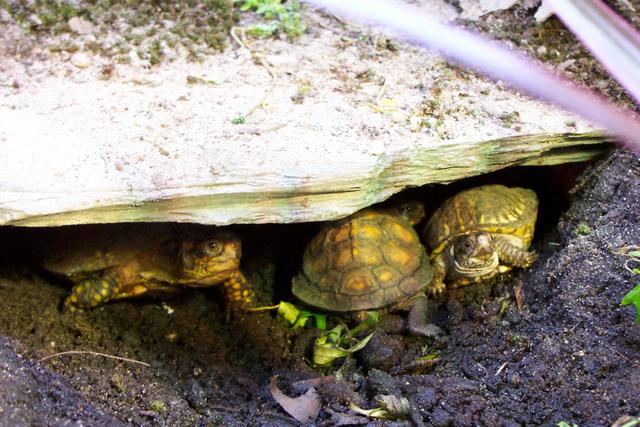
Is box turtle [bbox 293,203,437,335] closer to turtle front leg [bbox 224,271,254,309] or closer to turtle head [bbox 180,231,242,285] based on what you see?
turtle front leg [bbox 224,271,254,309]

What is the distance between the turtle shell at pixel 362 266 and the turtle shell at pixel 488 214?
0.89 feet

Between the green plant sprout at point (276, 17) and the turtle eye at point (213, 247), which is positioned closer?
the turtle eye at point (213, 247)

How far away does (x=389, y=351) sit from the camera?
11.3 feet

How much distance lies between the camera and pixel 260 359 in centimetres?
376

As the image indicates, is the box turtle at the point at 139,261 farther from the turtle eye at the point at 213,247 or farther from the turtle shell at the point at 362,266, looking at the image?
the turtle shell at the point at 362,266

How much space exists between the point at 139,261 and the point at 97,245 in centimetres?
29

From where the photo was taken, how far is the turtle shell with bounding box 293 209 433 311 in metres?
3.93

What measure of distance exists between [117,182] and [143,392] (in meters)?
1.05

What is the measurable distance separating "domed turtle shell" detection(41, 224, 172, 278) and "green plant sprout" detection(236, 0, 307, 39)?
1.44 meters

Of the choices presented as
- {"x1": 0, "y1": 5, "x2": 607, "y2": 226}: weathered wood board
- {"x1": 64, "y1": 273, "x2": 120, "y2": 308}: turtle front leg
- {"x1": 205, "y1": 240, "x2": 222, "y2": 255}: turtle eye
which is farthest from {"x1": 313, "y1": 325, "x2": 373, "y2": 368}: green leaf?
{"x1": 64, "y1": 273, "x2": 120, "y2": 308}: turtle front leg

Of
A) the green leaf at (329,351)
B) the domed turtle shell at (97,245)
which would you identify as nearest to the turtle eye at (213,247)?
the domed turtle shell at (97,245)

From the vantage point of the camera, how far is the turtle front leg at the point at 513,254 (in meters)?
3.89

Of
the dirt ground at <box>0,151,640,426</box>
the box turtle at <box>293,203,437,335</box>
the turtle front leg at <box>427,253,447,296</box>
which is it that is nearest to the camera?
the dirt ground at <box>0,151,640,426</box>

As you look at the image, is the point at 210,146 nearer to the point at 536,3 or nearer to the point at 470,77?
the point at 470,77
